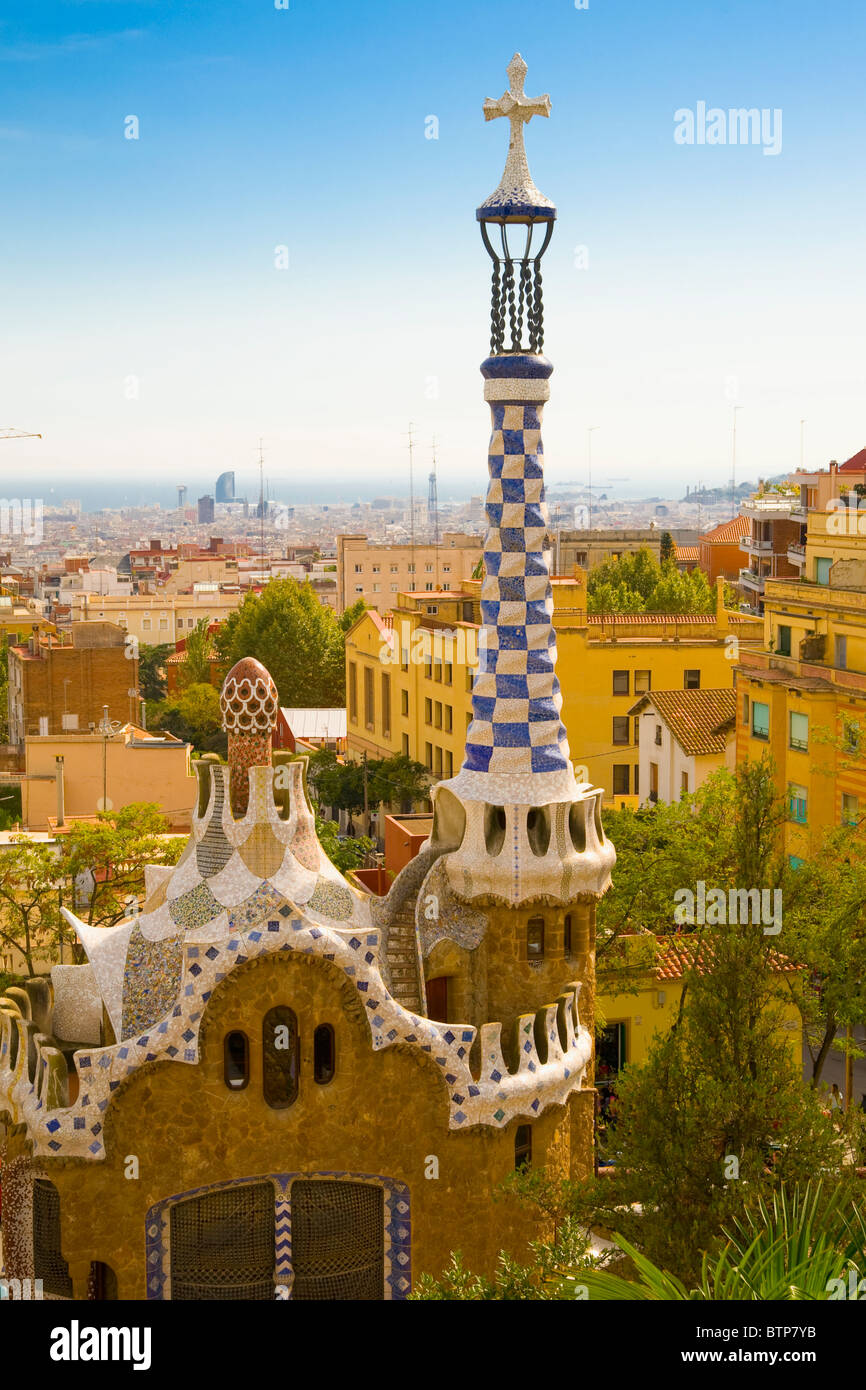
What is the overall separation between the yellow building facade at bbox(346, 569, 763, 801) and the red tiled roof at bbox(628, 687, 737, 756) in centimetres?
280

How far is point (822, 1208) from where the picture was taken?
1548 centimetres

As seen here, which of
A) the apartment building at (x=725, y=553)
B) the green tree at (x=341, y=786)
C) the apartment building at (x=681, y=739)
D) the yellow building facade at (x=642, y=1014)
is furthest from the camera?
the apartment building at (x=725, y=553)

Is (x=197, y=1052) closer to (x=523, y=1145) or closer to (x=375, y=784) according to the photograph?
(x=523, y=1145)

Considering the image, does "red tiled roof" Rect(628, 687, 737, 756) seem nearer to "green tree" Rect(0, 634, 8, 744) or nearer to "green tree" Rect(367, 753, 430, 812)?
"green tree" Rect(367, 753, 430, 812)

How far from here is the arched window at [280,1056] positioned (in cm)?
1695

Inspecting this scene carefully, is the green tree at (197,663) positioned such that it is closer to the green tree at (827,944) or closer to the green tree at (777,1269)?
the green tree at (827,944)

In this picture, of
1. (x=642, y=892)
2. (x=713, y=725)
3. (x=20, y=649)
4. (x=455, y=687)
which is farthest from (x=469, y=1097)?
(x=20, y=649)

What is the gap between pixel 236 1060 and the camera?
682 inches

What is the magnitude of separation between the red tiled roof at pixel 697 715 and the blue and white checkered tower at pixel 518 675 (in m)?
26.3

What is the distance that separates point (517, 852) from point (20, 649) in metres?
66.8

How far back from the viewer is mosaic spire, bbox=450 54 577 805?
62.8 feet

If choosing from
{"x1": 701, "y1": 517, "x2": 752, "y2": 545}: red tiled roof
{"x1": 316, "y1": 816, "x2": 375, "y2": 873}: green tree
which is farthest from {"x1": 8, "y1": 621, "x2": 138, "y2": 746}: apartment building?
{"x1": 701, "y1": 517, "x2": 752, "y2": 545}: red tiled roof
